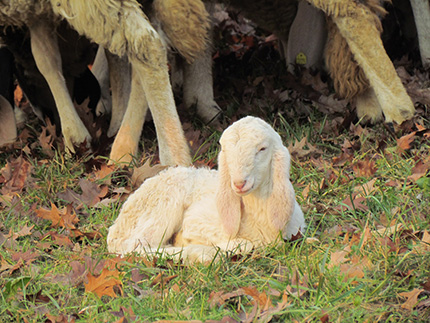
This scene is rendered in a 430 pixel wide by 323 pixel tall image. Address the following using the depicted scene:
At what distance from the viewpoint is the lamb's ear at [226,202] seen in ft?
11.2

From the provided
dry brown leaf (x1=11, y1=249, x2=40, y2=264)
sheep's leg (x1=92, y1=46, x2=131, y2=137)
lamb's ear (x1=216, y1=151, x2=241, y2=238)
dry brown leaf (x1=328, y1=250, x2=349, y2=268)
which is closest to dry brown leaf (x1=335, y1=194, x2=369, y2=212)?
dry brown leaf (x1=328, y1=250, x2=349, y2=268)

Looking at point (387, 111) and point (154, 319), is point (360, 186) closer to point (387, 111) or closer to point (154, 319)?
point (387, 111)

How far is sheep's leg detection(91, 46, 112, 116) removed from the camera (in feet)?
21.7

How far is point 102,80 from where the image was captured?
691 cm

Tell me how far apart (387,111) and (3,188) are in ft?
8.61

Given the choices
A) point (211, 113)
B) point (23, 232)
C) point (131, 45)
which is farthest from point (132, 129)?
point (23, 232)

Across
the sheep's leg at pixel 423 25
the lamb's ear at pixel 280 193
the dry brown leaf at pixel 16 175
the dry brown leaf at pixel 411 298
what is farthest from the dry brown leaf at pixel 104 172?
the sheep's leg at pixel 423 25

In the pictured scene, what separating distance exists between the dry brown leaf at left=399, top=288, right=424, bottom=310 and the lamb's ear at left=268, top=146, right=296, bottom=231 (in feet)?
2.07

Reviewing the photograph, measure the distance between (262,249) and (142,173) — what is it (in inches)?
58.1

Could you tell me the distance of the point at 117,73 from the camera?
238 inches

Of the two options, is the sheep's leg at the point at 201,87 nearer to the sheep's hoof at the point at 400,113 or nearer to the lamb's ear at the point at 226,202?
the sheep's hoof at the point at 400,113

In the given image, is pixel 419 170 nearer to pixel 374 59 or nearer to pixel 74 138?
pixel 374 59

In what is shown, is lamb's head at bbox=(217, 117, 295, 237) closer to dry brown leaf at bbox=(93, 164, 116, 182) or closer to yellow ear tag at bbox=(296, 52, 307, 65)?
dry brown leaf at bbox=(93, 164, 116, 182)

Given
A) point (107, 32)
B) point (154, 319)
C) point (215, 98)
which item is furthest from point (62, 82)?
point (154, 319)
